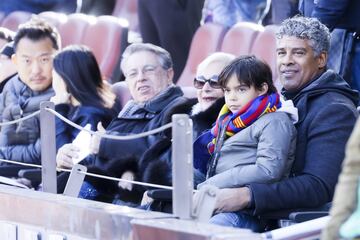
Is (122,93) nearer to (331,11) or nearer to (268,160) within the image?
(331,11)

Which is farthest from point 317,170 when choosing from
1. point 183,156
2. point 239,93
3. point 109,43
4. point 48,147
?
point 109,43

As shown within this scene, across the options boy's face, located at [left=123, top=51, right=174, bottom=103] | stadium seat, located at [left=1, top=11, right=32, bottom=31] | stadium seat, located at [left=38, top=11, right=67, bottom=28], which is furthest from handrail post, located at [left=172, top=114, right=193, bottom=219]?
stadium seat, located at [left=1, top=11, right=32, bottom=31]

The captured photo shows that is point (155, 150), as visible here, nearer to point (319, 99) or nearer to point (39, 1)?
point (319, 99)

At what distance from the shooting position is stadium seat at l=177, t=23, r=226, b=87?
9523mm

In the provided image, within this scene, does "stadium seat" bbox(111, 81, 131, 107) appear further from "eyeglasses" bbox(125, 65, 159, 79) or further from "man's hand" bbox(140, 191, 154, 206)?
"man's hand" bbox(140, 191, 154, 206)

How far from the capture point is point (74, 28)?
10977 millimetres

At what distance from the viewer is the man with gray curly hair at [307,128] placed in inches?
238

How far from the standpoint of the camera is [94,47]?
34.4 feet

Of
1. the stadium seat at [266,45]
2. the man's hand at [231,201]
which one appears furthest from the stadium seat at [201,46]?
the man's hand at [231,201]

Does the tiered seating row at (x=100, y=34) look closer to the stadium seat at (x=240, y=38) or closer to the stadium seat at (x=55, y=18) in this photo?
the stadium seat at (x=55, y=18)

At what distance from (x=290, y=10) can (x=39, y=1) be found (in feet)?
12.8

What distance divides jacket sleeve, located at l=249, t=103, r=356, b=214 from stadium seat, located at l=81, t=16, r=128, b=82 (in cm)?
409

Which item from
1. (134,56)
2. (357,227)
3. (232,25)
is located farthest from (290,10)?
(357,227)

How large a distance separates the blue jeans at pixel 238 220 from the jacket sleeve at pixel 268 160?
0.49ft
